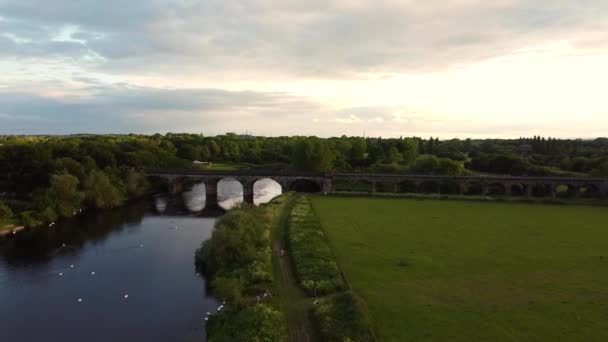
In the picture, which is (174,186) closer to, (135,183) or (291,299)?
(135,183)

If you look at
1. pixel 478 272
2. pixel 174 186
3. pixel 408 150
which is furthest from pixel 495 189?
pixel 174 186

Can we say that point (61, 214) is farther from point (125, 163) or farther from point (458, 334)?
point (458, 334)

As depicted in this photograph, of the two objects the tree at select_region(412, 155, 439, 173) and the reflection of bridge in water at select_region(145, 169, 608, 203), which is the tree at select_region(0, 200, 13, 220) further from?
the tree at select_region(412, 155, 439, 173)

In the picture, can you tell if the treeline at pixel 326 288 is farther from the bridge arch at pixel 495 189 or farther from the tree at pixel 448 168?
the bridge arch at pixel 495 189

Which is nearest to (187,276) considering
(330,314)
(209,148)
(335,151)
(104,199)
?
(330,314)

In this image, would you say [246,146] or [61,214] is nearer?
[61,214]

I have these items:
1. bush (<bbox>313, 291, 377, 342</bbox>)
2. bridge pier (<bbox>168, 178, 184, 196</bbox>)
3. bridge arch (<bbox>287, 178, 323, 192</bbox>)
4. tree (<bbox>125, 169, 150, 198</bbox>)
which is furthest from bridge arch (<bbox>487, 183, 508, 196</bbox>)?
bush (<bbox>313, 291, 377, 342</bbox>)
